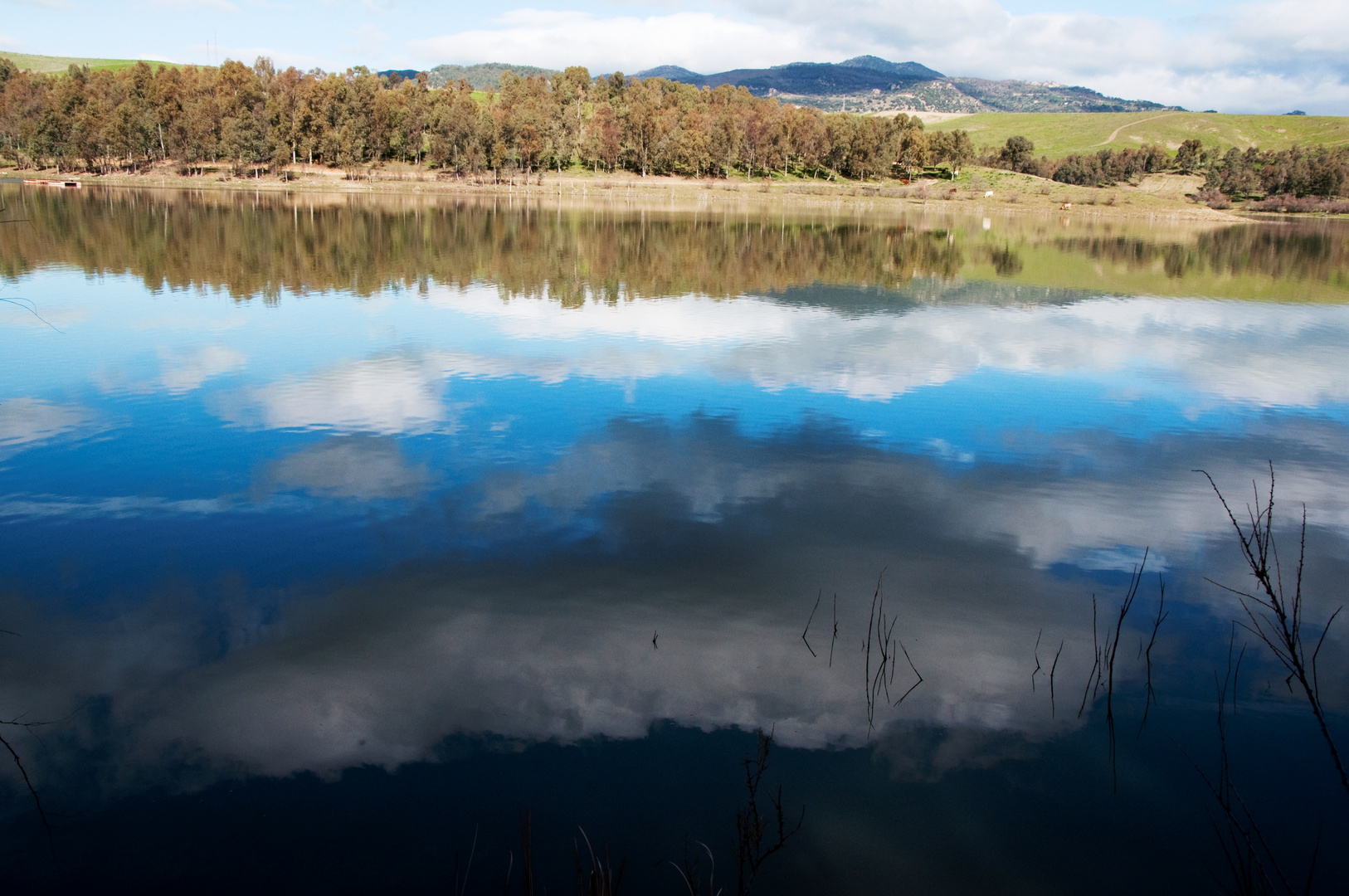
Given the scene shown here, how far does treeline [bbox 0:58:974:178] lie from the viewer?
271ft

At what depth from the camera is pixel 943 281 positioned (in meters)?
27.7

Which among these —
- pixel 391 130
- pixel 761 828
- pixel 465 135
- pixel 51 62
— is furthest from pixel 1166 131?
pixel 51 62

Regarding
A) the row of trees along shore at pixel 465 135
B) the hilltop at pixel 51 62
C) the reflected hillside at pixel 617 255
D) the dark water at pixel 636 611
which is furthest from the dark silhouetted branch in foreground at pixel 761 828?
the hilltop at pixel 51 62

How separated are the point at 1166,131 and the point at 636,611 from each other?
201010mm

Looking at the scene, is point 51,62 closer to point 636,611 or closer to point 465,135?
point 465,135

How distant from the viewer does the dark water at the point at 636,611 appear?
463cm

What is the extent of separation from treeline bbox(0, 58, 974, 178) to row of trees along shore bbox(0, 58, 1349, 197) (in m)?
0.21

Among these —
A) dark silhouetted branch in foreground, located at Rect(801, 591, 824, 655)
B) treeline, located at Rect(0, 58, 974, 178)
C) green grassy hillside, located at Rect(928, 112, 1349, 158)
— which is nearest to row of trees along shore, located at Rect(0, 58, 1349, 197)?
treeline, located at Rect(0, 58, 974, 178)

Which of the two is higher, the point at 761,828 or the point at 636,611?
the point at 636,611

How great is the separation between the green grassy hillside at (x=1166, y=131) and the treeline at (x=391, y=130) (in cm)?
6772

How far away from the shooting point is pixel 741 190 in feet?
305

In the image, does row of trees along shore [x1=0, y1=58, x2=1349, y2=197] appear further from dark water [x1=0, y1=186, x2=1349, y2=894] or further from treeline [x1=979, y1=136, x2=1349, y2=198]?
dark water [x1=0, y1=186, x2=1349, y2=894]

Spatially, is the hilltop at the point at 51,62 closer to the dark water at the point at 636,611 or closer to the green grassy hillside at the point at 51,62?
the green grassy hillside at the point at 51,62

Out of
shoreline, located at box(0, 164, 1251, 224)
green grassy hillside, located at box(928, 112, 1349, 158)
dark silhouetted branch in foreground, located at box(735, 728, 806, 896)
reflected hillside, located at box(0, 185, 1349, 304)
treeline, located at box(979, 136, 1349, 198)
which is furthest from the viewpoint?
green grassy hillside, located at box(928, 112, 1349, 158)
